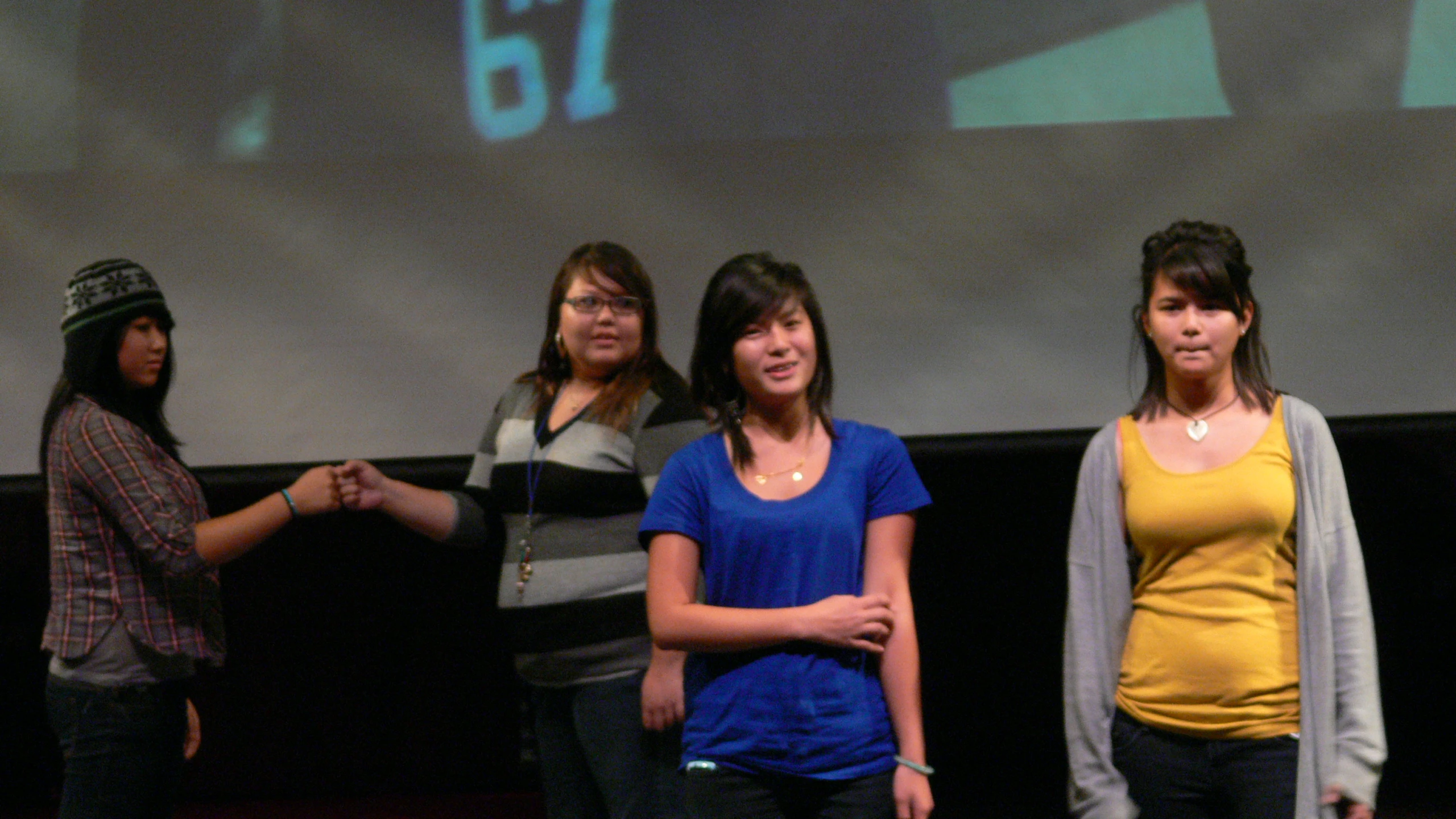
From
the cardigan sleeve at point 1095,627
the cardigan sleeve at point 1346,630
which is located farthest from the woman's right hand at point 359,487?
the cardigan sleeve at point 1346,630

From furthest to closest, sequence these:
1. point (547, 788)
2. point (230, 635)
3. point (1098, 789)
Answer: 1. point (230, 635)
2. point (547, 788)
3. point (1098, 789)

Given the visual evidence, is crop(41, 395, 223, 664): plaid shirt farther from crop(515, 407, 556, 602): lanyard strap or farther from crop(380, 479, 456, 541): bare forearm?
crop(515, 407, 556, 602): lanyard strap

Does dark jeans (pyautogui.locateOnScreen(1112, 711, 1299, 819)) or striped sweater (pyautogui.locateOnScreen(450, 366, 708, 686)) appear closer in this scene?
dark jeans (pyautogui.locateOnScreen(1112, 711, 1299, 819))

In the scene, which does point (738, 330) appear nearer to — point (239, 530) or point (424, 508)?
point (424, 508)

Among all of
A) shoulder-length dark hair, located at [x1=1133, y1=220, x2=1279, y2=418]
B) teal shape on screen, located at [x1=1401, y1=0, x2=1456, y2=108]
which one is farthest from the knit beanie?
teal shape on screen, located at [x1=1401, y1=0, x2=1456, y2=108]

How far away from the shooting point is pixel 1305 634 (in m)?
1.46

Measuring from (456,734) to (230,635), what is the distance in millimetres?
577

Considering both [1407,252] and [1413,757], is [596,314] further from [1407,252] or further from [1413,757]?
[1413,757]

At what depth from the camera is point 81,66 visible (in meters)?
2.74

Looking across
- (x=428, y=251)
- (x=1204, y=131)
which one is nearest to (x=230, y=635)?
(x=428, y=251)

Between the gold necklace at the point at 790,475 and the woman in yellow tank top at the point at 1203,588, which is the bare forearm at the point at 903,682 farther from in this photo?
the woman in yellow tank top at the point at 1203,588

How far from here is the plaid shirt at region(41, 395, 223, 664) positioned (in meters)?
1.81

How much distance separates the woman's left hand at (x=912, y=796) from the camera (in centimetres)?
133

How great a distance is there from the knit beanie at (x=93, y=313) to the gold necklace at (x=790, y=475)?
3.52ft
